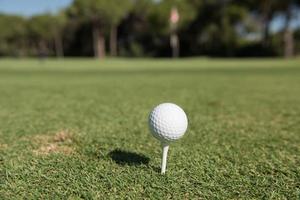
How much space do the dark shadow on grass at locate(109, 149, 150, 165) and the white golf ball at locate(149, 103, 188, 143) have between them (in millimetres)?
539

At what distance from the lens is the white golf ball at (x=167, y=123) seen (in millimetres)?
2887

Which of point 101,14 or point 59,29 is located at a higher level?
point 101,14

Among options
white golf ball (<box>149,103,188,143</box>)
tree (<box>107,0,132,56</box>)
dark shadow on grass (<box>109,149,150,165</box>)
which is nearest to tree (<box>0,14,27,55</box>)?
tree (<box>107,0,132,56</box>)

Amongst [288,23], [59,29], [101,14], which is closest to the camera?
[288,23]

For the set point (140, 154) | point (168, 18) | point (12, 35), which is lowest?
point (140, 154)

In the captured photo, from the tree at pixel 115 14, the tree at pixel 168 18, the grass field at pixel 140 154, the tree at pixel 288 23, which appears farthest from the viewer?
the tree at pixel 115 14

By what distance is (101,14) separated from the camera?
185ft

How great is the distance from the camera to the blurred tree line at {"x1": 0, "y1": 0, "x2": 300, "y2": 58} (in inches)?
1929

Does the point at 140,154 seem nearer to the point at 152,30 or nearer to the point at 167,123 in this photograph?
the point at 167,123

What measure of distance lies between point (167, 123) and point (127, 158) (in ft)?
2.64

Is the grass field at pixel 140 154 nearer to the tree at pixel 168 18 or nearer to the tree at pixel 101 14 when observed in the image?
the tree at pixel 168 18

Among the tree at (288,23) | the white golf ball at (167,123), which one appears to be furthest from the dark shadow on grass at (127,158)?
the tree at (288,23)

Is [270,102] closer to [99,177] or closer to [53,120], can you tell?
[53,120]

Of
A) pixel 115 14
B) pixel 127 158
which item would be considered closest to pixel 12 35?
pixel 115 14
